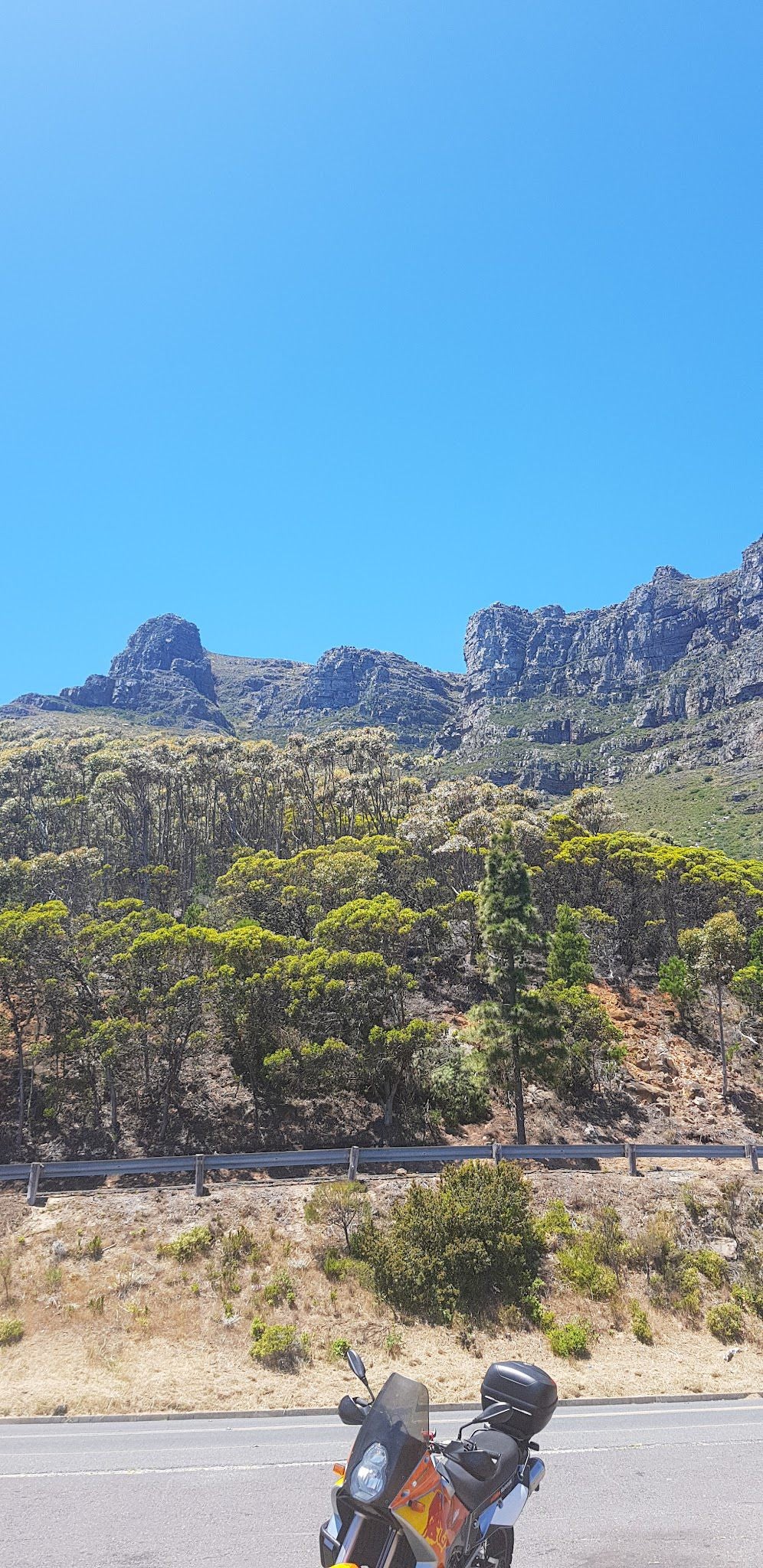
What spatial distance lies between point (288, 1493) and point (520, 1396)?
17.2 ft

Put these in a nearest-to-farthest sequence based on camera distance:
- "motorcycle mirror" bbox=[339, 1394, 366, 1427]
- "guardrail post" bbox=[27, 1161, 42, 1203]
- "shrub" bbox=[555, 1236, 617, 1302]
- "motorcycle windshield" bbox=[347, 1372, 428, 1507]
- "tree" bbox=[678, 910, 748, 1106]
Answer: "motorcycle windshield" bbox=[347, 1372, 428, 1507] → "motorcycle mirror" bbox=[339, 1394, 366, 1427] → "shrub" bbox=[555, 1236, 617, 1302] → "guardrail post" bbox=[27, 1161, 42, 1203] → "tree" bbox=[678, 910, 748, 1106]

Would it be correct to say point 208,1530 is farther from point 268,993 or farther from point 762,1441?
point 268,993

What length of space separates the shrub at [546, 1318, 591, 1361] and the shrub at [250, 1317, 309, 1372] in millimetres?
4649

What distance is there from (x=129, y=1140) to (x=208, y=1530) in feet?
68.4

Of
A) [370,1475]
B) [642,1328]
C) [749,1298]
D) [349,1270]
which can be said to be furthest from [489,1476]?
[749,1298]

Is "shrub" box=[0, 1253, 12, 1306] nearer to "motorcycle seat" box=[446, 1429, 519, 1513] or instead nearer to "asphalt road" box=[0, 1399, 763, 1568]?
"asphalt road" box=[0, 1399, 763, 1568]

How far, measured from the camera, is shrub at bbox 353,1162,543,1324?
15812mm

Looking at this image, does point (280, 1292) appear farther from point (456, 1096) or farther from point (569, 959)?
point (569, 959)

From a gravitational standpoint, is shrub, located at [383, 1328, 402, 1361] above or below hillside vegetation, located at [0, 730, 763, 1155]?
below

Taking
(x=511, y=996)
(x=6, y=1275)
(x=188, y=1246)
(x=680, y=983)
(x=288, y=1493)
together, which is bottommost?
(x=6, y=1275)

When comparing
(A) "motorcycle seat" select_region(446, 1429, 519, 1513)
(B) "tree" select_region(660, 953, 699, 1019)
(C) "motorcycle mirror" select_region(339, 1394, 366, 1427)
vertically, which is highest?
(C) "motorcycle mirror" select_region(339, 1394, 366, 1427)

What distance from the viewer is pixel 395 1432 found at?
418 cm

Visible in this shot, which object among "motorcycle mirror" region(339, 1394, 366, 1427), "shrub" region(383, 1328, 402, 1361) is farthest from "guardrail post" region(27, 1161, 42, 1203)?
"motorcycle mirror" region(339, 1394, 366, 1427)

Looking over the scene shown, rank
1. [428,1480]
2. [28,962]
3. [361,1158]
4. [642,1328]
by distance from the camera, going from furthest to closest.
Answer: [28,962], [361,1158], [642,1328], [428,1480]
